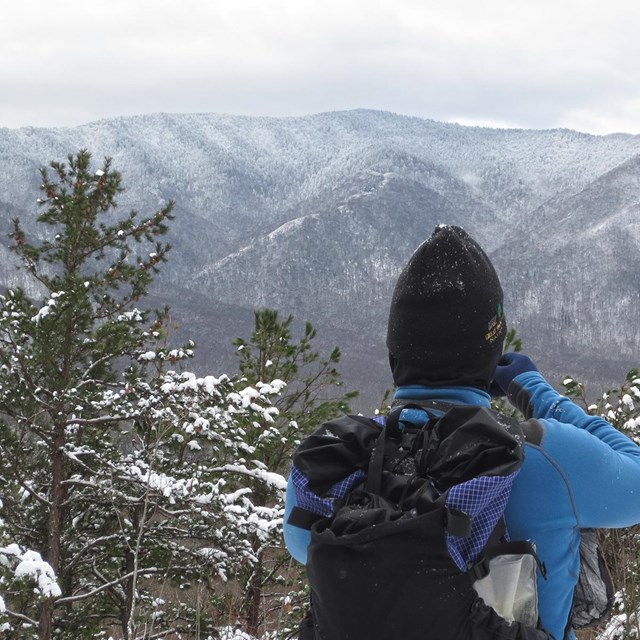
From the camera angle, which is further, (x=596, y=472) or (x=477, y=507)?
(x=596, y=472)

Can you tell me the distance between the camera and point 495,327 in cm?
188

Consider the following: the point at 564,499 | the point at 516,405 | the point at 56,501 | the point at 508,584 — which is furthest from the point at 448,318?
the point at 56,501

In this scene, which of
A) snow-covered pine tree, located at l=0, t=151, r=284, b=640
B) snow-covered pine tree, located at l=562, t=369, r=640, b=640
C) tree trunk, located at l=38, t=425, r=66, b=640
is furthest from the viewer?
tree trunk, located at l=38, t=425, r=66, b=640

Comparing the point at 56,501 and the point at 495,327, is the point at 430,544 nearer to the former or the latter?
the point at 495,327

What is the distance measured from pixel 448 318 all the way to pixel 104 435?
9093 mm

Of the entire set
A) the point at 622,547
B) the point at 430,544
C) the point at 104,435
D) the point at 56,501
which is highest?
the point at 430,544

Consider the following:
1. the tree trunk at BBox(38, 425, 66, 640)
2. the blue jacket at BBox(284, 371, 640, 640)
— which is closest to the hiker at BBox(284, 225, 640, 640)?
the blue jacket at BBox(284, 371, 640, 640)

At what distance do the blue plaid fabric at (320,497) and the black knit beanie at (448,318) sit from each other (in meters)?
0.32

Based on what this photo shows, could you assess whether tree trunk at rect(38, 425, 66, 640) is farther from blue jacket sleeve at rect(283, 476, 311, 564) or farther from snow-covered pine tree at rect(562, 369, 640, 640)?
blue jacket sleeve at rect(283, 476, 311, 564)

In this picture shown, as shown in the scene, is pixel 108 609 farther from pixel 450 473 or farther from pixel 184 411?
pixel 450 473

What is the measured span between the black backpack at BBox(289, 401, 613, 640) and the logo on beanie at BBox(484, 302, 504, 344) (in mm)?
259

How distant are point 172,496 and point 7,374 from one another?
2.96 meters

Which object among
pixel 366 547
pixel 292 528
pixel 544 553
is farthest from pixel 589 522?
pixel 292 528

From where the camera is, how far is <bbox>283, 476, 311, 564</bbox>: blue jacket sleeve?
182 centimetres
